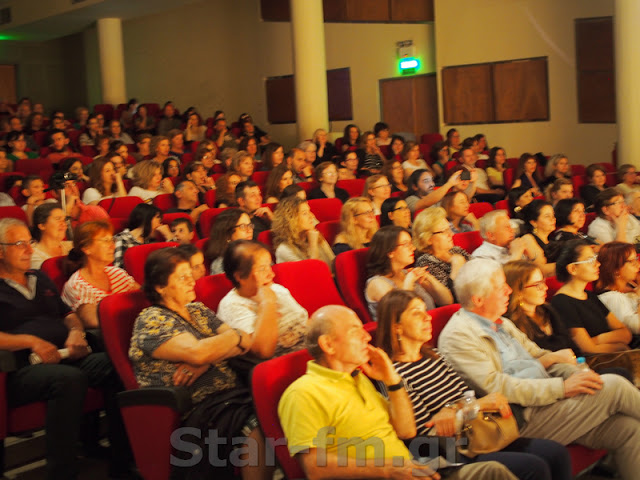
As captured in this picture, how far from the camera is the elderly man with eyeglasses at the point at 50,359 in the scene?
8.36 feet

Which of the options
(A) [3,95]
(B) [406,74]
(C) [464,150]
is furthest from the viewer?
(A) [3,95]

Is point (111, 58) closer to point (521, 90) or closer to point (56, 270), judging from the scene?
point (521, 90)

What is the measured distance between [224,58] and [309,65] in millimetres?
4127

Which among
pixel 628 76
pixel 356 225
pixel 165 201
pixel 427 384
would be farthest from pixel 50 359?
pixel 628 76

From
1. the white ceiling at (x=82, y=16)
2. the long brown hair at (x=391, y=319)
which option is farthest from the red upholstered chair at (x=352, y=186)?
the white ceiling at (x=82, y=16)

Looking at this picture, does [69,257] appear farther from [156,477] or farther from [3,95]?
[3,95]

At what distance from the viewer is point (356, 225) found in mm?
3896

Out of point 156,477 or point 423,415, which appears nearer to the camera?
point 423,415

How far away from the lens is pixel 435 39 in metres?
9.70

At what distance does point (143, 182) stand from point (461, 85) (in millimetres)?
5212

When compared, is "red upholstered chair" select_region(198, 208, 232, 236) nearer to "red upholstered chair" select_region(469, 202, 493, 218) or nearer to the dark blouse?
"red upholstered chair" select_region(469, 202, 493, 218)

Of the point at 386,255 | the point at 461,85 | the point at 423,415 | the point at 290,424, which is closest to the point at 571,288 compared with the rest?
the point at 386,255

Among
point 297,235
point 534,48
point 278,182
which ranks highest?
point 534,48

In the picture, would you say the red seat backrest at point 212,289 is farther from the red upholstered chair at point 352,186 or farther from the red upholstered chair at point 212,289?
the red upholstered chair at point 352,186
